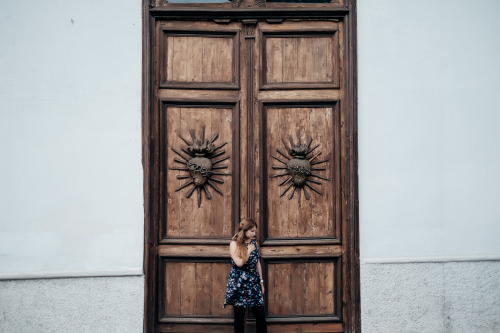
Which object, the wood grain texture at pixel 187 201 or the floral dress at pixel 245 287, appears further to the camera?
the wood grain texture at pixel 187 201

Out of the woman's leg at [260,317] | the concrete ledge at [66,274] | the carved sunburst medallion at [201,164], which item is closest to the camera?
the woman's leg at [260,317]

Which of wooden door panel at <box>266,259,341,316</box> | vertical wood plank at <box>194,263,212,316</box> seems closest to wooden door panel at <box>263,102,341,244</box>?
wooden door panel at <box>266,259,341,316</box>

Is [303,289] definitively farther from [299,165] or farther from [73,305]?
[73,305]

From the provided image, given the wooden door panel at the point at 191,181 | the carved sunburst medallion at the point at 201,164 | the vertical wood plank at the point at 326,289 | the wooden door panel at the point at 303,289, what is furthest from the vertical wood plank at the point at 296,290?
the carved sunburst medallion at the point at 201,164

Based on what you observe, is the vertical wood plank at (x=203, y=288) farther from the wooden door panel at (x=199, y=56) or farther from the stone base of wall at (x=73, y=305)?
the wooden door panel at (x=199, y=56)

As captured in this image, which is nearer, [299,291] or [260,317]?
[260,317]

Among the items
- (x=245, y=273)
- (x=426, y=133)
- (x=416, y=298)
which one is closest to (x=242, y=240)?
(x=245, y=273)

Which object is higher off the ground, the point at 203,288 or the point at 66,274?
the point at 66,274

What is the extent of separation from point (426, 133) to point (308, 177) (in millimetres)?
1351

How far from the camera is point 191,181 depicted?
484 cm

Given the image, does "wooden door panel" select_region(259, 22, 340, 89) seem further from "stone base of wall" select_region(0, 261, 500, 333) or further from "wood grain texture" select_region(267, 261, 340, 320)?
"stone base of wall" select_region(0, 261, 500, 333)

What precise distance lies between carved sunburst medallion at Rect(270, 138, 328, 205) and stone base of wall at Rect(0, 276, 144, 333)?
6.18 ft

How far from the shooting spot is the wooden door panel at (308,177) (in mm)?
4887

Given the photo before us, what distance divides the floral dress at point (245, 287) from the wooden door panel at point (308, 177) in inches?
26.2
